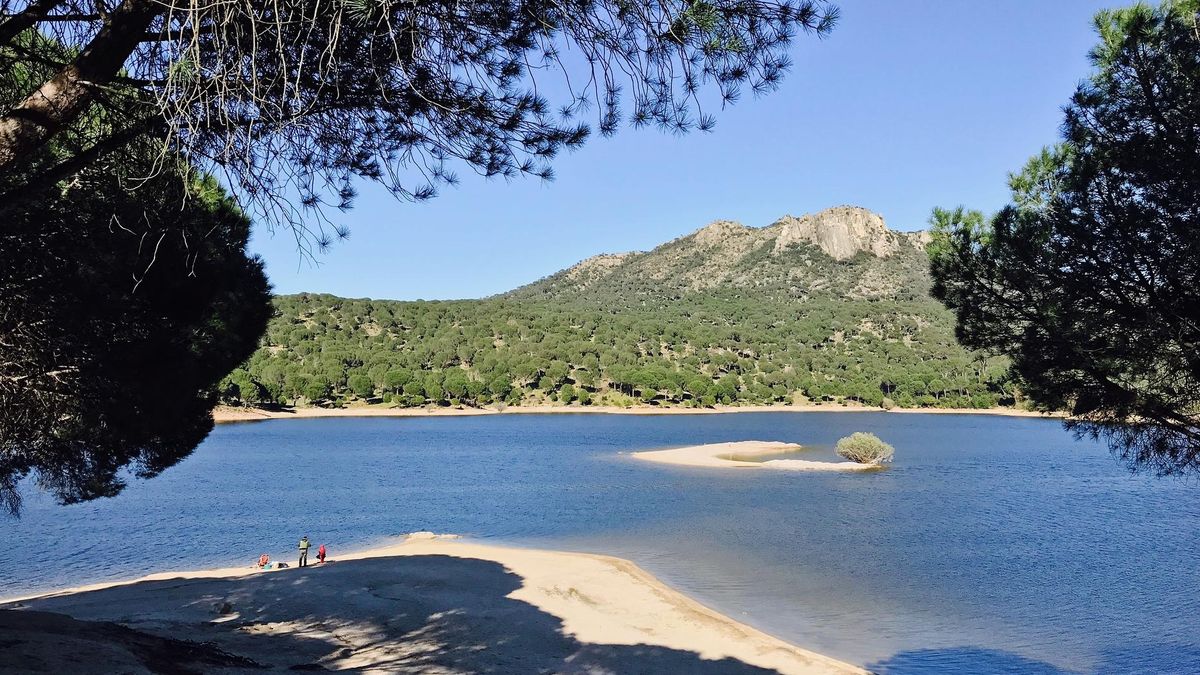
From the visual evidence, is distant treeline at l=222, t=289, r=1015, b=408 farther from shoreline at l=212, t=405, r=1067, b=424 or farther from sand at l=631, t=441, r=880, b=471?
sand at l=631, t=441, r=880, b=471

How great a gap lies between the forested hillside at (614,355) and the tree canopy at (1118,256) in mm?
88223

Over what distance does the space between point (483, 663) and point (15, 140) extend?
9.77 metres

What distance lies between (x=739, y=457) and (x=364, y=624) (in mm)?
43342

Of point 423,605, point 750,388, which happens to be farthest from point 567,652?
point 750,388

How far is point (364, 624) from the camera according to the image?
1350 cm

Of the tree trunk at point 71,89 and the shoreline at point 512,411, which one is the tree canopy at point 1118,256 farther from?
the shoreline at point 512,411

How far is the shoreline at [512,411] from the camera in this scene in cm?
9531

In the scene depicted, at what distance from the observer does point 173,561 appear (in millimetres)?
23422

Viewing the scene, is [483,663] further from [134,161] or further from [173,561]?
[173,561]

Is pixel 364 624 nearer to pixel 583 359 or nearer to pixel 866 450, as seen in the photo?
pixel 866 450

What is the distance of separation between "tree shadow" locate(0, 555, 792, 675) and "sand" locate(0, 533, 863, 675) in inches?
1.4

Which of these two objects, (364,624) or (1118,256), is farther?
(364,624)

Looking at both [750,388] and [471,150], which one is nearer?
[471,150]

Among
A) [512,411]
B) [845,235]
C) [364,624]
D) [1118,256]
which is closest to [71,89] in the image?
[1118,256]
